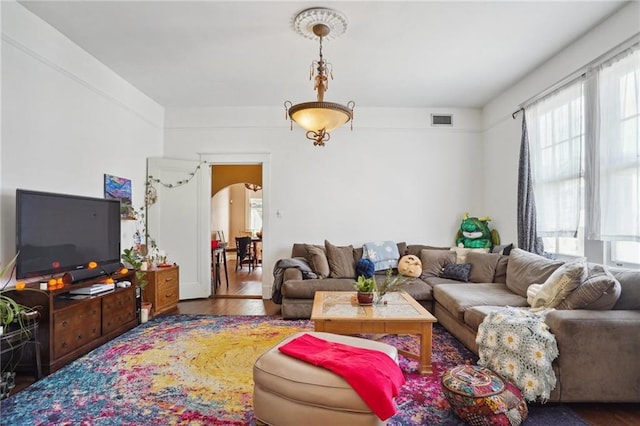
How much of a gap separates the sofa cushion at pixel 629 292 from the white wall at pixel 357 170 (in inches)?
119

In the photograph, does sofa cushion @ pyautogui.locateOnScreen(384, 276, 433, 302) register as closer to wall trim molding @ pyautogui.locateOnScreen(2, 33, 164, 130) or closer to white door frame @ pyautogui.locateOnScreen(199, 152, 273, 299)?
white door frame @ pyautogui.locateOnScreen(199, 152, 273, 299)

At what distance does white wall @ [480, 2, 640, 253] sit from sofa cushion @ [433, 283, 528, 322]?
866 mm

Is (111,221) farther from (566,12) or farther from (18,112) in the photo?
(566,12)

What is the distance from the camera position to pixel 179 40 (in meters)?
3.39

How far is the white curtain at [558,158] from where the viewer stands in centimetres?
342

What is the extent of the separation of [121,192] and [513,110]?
5.21 metres

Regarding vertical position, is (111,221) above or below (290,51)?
below

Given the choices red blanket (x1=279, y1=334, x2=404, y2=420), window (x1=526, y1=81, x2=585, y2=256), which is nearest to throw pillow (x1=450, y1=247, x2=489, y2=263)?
window (x1=526, y1=81, x2=585, y2=256)

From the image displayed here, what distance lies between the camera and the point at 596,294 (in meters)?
2.29

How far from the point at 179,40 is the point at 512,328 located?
3.81m

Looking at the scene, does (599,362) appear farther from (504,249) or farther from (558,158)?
(504,249)

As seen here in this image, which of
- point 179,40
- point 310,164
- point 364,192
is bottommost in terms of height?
point 364,192

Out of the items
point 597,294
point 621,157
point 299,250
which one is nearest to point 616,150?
point 621,157

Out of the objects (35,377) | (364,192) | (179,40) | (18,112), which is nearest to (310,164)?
(364,192)
